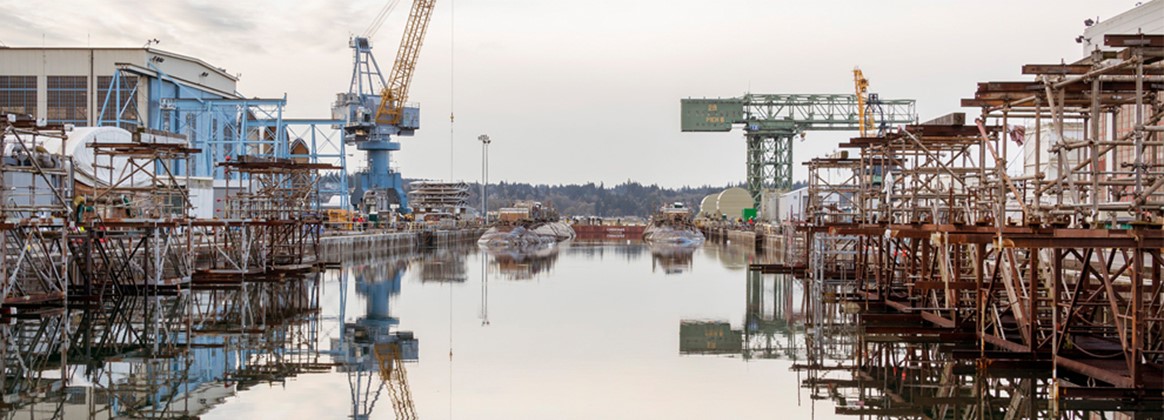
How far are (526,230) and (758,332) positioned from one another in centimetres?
6339

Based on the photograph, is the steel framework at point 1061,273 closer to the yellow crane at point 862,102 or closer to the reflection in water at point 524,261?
the reflection in water at point 524,261

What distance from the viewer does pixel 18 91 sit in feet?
229

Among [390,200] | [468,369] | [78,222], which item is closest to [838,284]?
[468,369]

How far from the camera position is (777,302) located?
37.2 m

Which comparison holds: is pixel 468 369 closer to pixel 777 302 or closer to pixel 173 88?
pixel 777 302

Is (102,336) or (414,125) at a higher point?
(414,125)

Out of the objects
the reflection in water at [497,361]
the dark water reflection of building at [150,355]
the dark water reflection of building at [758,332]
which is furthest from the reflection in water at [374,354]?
the dark water reflection of building at [758,332]

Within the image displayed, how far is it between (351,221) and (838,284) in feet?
151

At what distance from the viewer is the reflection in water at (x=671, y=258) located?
58.6 metres

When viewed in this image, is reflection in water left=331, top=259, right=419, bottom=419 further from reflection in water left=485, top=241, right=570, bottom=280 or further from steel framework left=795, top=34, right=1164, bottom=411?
reflection in water left=485, top=241, right=570, bottom=280

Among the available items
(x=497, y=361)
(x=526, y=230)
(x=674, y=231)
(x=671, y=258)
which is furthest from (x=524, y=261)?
(x=497, y=361)

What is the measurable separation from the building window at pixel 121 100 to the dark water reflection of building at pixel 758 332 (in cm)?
4635

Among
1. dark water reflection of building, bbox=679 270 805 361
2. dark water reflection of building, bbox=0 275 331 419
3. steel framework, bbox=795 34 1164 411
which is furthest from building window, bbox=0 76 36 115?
steel framework, bbox=795 34 1164 411

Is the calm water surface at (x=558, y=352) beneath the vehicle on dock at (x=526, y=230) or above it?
beneath
